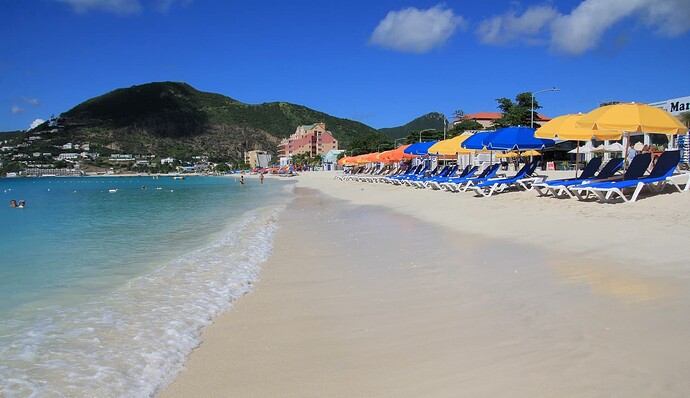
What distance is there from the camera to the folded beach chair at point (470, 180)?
16.7 metres

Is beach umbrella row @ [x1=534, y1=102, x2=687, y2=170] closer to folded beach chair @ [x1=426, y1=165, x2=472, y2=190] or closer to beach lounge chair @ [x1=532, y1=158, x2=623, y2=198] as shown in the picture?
beach lounge chair @ [x1=532, y1=158, x2=623, y2=198]

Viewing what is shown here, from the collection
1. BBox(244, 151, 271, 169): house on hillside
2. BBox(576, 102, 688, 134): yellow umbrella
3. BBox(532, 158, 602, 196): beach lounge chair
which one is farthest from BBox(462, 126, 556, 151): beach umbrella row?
BBox(244, 151, 271, 169): house on hillside

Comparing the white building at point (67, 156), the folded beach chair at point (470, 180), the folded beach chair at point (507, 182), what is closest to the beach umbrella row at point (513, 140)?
the folded beach chair at point (507, 182)

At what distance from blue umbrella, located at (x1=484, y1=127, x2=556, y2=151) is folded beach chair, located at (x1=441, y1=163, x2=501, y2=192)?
62.0 inches

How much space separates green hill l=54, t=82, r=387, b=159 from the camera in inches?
5930

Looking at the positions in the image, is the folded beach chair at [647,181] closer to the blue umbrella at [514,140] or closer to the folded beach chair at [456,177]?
the blue umbrella at [514,140]

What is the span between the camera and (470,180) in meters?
16.8

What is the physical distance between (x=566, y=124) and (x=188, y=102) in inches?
6872

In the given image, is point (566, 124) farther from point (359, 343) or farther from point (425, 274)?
point (359, 343)

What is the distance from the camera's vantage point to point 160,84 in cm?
17488

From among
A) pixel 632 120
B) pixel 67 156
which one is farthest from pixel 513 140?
pixel 67 156

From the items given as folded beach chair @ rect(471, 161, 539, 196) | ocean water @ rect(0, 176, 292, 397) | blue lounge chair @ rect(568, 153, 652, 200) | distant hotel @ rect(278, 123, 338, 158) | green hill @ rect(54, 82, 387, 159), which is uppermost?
green hill @ rect(54, 82, 387, 159)

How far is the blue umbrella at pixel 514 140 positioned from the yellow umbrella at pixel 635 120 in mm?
4618

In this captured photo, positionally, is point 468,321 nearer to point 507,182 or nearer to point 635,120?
point 635,120
